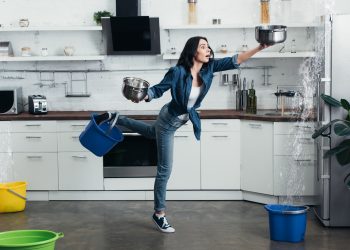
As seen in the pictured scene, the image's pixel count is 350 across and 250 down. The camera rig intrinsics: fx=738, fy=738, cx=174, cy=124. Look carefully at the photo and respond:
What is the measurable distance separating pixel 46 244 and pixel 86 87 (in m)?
3.80

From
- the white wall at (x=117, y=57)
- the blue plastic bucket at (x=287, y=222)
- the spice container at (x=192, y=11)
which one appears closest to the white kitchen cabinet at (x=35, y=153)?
the white wall at (x=117, y=57)

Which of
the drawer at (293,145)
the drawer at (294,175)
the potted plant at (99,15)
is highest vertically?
the potted plant at (99,15)

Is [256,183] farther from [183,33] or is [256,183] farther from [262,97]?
[183,33]

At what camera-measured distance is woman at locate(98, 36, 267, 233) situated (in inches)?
220

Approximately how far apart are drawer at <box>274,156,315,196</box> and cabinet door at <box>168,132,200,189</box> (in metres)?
0.78

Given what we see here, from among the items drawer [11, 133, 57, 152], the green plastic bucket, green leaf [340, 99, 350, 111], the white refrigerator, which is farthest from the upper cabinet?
the green plastic bucket

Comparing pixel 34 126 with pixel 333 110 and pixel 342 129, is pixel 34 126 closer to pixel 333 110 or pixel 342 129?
pixel 333 110

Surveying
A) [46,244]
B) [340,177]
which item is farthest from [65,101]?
[46,244]

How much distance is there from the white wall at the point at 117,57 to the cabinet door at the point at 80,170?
760 millimetres

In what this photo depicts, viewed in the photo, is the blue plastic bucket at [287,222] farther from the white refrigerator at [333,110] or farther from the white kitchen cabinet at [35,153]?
the white kitchen cabinet at [35,153]

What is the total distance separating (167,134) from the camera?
19.0 ft

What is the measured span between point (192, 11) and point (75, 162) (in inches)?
75.5

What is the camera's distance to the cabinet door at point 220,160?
23.1 feet

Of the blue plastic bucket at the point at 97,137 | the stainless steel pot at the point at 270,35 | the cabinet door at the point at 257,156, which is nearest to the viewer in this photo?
the stainless steel pot at the point at 270,35
